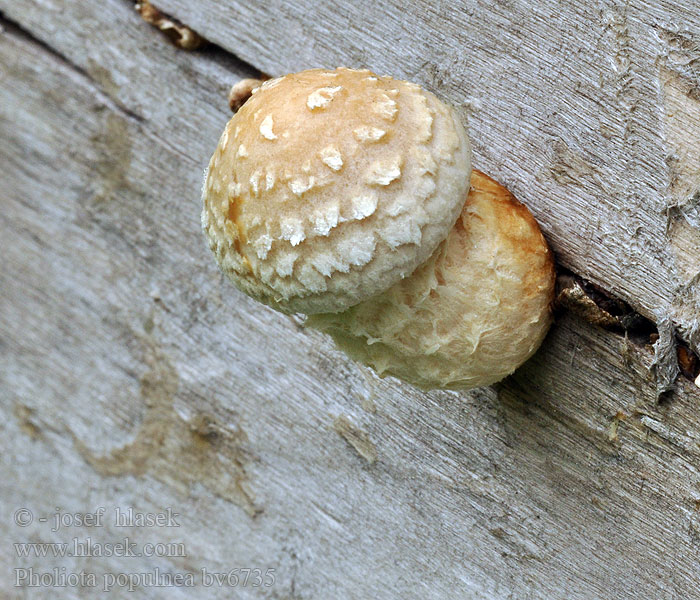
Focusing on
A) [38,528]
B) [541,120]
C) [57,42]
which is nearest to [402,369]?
[541,120]

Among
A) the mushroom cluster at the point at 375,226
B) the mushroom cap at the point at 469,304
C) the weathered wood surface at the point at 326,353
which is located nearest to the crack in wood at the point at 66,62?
the weathered wood surface at the point at 326,353

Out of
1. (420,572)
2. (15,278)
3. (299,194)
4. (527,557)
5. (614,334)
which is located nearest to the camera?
(299,194)

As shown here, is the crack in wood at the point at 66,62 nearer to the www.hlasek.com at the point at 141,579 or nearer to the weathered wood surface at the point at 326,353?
the weathered wood surface at the point at 326,353

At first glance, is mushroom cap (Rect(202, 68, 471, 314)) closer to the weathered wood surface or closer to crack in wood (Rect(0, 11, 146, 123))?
the weathered wood surface

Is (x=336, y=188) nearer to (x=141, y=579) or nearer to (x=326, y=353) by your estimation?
(x=326, y=353)

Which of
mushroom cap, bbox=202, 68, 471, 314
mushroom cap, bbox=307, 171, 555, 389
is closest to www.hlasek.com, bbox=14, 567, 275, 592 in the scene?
mushroom cap, bbox=307, 171, 555, 389

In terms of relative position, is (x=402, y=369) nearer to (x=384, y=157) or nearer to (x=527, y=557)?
(x=384, y=157)
